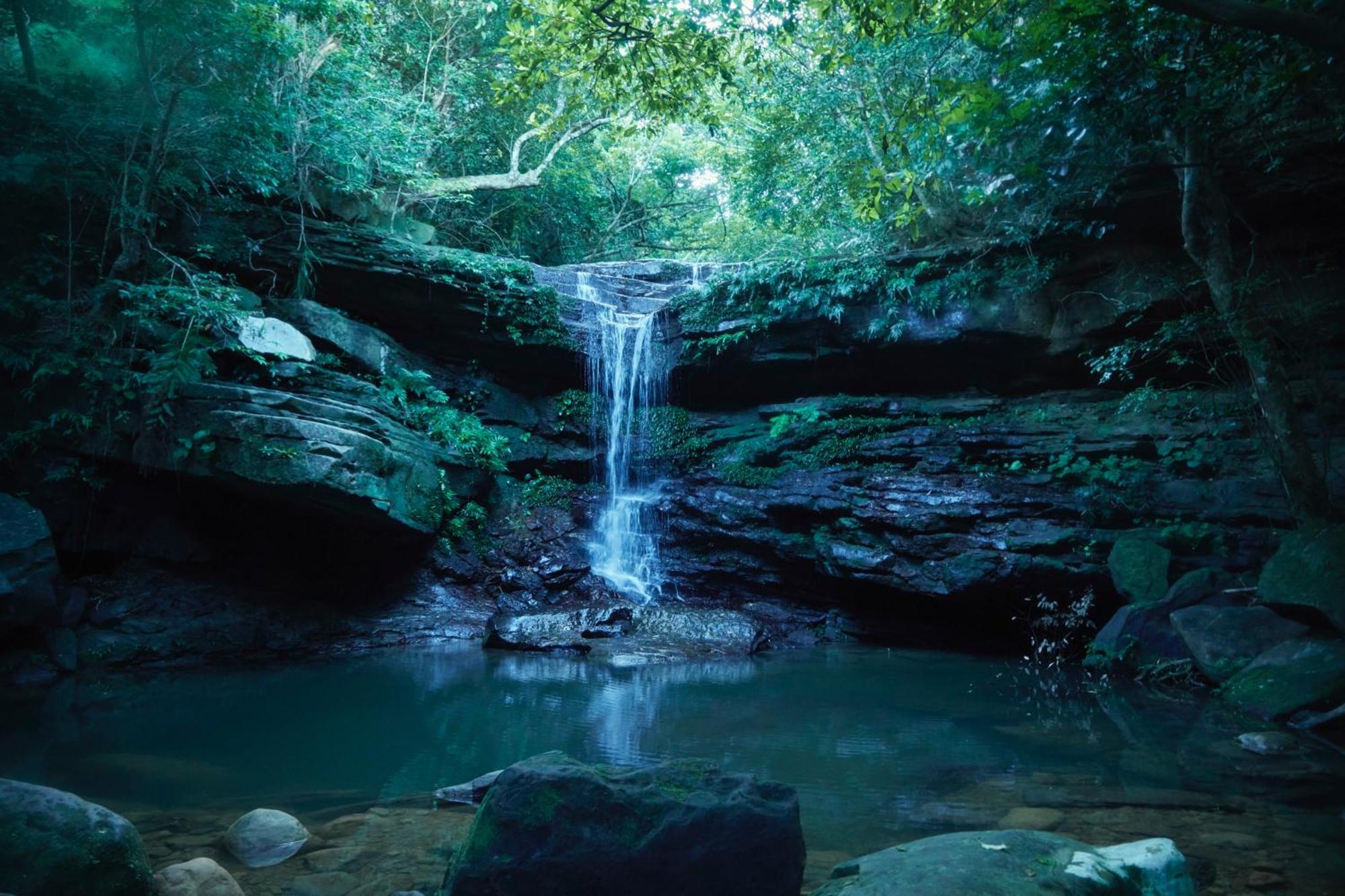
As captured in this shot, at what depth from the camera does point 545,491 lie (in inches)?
Answer: 477

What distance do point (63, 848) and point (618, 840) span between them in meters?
1.92

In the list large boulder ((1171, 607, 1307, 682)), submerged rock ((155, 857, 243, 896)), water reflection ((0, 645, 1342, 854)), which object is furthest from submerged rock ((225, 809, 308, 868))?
large boulder ((1171, 607, 1307, 682))

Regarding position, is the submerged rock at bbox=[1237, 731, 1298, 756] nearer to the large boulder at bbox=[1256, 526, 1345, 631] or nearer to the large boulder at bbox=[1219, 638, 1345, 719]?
the large boulder at bbox=[1219, 638, 1345, 719]

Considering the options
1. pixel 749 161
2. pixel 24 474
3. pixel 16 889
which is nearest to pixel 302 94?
pixel 24 474

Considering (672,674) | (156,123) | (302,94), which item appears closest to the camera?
(672,674)

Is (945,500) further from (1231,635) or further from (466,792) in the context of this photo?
(466,792)

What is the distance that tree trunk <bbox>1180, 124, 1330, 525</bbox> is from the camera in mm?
6664

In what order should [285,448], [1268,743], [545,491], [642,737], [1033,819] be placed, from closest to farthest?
[1033,819]
[1268,743]
[642,737]
[285,448]
[545,491]

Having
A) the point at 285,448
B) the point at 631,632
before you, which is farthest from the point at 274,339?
the point at 631,632

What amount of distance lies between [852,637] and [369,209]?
10.0m

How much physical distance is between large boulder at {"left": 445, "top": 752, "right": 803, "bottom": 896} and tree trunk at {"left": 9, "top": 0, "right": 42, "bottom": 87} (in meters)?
9.96

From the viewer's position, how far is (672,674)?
7.74m

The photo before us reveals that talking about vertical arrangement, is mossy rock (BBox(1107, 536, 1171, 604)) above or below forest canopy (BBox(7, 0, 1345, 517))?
below

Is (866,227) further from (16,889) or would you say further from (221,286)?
(16,889)
